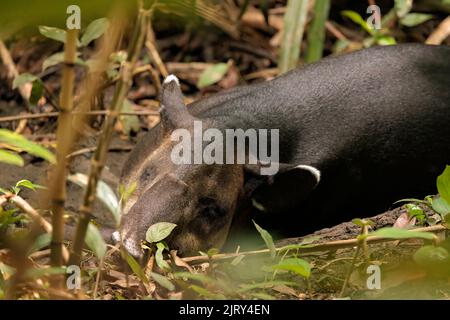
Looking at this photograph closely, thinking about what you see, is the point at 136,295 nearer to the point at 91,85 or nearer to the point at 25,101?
the point at 91,85

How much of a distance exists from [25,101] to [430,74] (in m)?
3.13

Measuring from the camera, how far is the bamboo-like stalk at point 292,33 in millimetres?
5555

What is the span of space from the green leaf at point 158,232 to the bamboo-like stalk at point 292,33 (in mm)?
2945

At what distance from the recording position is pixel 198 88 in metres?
6.12

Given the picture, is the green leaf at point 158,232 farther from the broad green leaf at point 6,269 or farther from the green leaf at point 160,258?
the broad green leaf at point 6,269

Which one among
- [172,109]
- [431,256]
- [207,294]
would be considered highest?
[172,109]

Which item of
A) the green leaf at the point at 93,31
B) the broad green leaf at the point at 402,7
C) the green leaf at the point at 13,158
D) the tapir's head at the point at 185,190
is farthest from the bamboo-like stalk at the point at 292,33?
the green leaf at the point at 13,158

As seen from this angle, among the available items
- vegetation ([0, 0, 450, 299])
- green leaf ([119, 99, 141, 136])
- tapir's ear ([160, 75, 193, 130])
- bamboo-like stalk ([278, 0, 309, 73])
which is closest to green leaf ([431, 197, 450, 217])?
vegetation ([0, 0, 450, 299])

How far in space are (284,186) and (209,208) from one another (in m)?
0.43

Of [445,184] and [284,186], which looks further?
[284,186]

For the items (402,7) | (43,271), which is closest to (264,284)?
(43,271)

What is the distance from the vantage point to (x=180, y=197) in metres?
3.29

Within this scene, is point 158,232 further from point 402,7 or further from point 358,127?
point 402,7

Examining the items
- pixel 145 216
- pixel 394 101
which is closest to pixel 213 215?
pixel 145 216
